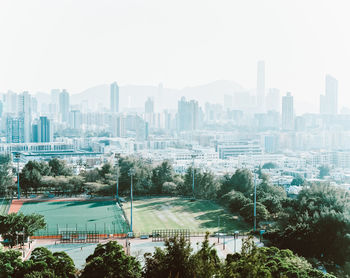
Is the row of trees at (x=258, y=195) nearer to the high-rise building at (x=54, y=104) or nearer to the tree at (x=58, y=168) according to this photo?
the tree at (x=58, y=168)

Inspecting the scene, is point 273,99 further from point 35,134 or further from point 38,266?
point 38,266

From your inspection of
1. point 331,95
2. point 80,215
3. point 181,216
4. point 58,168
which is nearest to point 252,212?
point 181,216

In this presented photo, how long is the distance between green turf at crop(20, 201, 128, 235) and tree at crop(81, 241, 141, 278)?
4478 mm

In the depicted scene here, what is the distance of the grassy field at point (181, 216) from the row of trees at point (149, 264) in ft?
15.9

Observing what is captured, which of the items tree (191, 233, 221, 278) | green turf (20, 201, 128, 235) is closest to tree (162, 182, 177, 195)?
green turf (20, 201, 128, 235)

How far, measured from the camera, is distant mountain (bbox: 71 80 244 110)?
11972cm

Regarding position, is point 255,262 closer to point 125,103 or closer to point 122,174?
point 122,174

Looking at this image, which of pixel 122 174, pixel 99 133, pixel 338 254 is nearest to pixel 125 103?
pixel 99 133

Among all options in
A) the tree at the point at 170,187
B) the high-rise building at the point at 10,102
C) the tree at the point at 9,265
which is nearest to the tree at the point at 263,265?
the tree at the point at 9,265

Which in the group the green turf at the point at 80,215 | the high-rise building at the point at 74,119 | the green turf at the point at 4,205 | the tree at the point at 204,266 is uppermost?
the high-rise building at the point at 74,119

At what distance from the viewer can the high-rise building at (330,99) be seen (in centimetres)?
5159

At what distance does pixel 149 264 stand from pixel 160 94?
117 meters

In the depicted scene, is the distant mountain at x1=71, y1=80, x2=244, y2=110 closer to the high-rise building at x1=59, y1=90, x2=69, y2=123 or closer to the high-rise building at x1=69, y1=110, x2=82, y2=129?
the high-rise building at x1=59, y1=90, x2=69, y2=123

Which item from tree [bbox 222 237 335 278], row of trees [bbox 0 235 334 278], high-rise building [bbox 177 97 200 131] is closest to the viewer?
tree [bbox 222 237 335 278]
